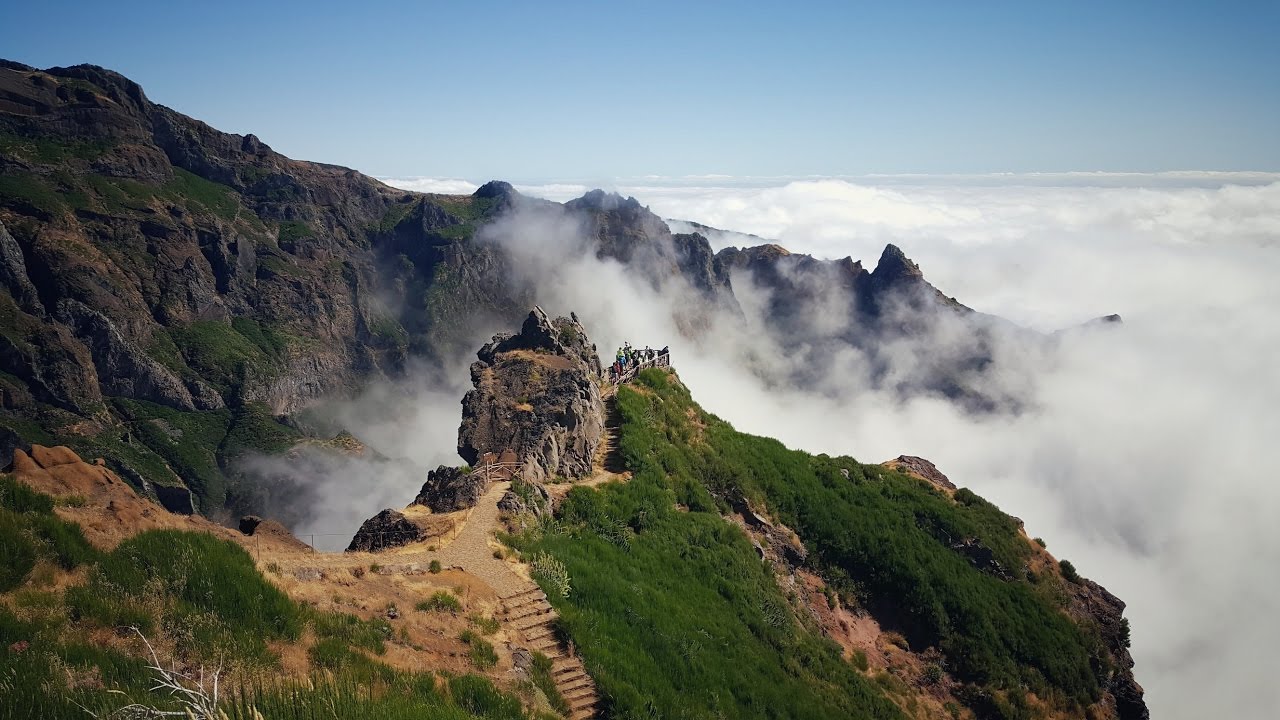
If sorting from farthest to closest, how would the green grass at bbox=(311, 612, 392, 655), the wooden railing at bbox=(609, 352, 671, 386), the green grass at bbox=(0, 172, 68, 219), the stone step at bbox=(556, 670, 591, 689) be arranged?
the green grass at bbox=(0, 172, 68, 219) → the wooden railing at bbox=(609, 352, 671, 386) → the stone step at bbox=(556, 670, 591, 689) → the green grass at bbox=(311, 612, 392, 655)

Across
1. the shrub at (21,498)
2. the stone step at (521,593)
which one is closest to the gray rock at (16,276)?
the shrub at (21,498)

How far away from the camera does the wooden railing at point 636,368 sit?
4334 cm

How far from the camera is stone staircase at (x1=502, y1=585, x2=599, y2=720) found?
16.4 metres

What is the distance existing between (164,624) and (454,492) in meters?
12.6

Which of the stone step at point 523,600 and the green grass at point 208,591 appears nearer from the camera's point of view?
the green grass at point 208,591

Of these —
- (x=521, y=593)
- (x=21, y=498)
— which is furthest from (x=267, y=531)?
(x=521, y=593)

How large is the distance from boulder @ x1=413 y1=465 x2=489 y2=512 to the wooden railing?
16.0m

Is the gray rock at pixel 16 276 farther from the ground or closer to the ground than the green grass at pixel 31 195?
closer to the ground

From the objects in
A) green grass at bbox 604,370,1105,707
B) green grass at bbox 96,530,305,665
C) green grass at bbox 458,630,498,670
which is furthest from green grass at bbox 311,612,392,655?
green grass at bbox 604,370,1105,707

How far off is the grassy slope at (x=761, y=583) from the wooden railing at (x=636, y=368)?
155 centimetres

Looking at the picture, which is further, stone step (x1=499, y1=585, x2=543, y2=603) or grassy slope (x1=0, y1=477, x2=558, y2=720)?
stone step (x1=499, y1=585, x2=543, y2=603)

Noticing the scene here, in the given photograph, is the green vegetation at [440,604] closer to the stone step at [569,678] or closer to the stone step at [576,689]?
the stone step at [569,678]

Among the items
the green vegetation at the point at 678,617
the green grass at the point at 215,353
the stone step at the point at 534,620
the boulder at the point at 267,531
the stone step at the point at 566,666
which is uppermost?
the boulder at the point at 267,531

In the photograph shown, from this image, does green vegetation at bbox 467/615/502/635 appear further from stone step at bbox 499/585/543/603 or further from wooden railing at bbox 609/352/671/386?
wooden railing at bbox 609/352/671/386
